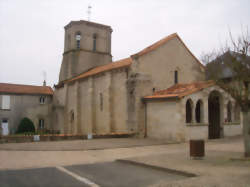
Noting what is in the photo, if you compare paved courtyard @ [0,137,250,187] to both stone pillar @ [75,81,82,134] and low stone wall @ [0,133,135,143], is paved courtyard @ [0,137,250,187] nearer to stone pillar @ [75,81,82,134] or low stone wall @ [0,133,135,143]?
low stone wall @ [0,133,135,143]

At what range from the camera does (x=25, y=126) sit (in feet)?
97.2

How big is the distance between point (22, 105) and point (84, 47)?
10435mm

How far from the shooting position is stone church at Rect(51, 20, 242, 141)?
18.1 m

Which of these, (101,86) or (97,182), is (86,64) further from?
(97,182)

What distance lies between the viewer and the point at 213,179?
6.49 metres

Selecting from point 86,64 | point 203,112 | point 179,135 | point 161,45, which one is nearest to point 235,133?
point 203,112

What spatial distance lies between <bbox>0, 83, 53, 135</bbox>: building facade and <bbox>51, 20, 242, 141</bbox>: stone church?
4.47 meters

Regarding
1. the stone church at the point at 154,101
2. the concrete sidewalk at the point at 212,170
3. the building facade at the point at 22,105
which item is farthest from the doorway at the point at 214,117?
the building facade at the point at 22,105

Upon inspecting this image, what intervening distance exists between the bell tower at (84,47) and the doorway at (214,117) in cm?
1648

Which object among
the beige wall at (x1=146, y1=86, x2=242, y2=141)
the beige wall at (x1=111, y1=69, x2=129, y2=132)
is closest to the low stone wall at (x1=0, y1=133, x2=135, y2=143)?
the beige wall at (x1=111, y1=69, x2=129, y2=132)

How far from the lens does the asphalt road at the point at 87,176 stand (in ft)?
22.4

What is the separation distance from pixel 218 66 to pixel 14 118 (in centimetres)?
2720

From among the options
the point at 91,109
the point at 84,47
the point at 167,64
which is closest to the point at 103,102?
the point at 91,109

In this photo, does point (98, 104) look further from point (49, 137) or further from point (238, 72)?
point (238, 72)
